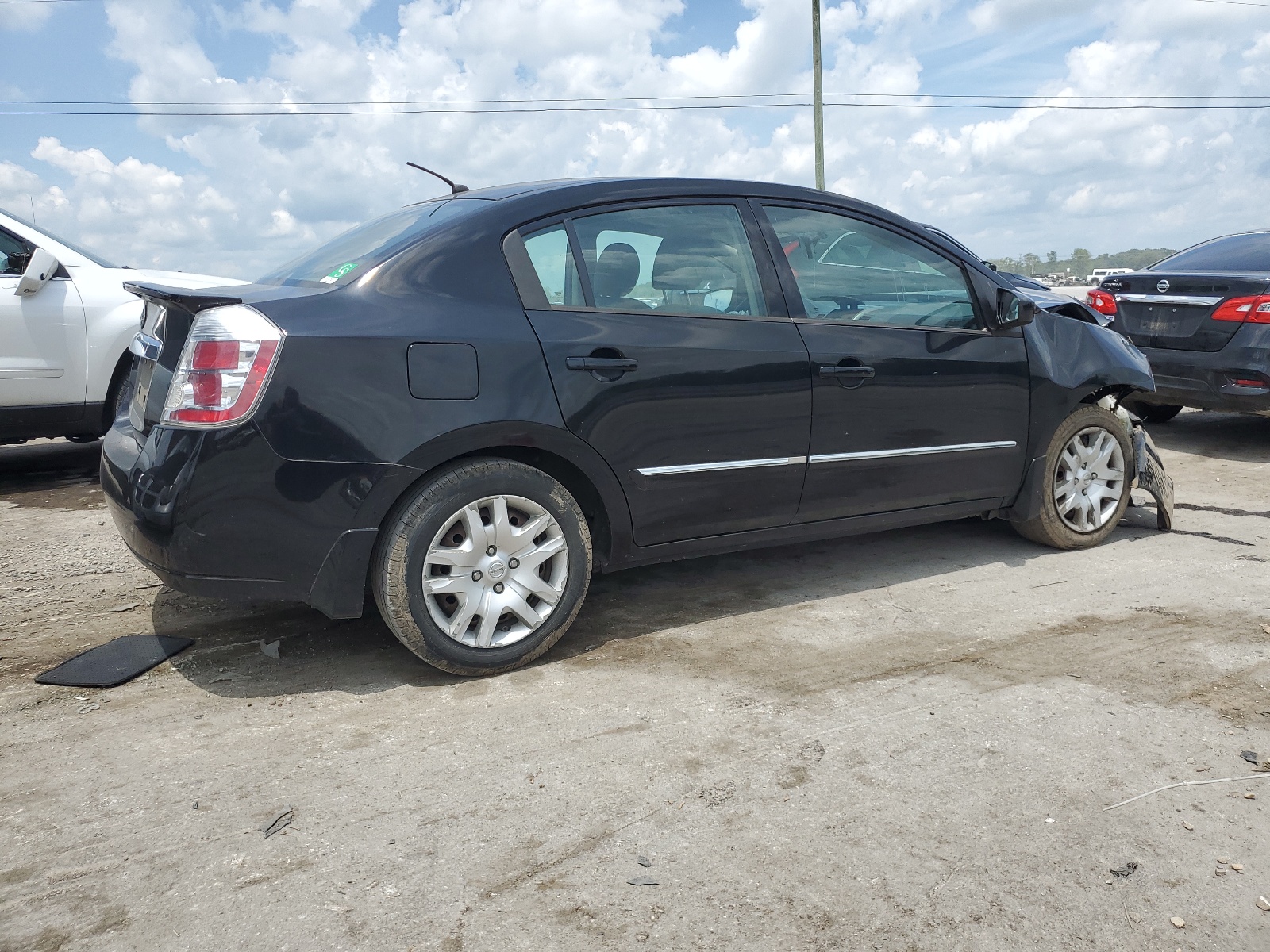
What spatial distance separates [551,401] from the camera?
136 inches

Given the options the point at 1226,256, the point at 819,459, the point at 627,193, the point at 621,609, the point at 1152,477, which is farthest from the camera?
the point at 1226,256

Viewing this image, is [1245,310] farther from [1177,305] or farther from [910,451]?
[910,451]

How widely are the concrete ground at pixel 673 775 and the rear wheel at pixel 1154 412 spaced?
16.0 feet

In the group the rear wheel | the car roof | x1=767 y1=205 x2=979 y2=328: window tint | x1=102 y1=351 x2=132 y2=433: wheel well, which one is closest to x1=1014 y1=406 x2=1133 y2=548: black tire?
x1=767 y1=205 x2=979 y2=328: window tint

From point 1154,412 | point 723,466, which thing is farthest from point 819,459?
point 1154,412

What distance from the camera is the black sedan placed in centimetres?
316

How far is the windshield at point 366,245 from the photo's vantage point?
348 centimetres

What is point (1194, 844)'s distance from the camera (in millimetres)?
2422

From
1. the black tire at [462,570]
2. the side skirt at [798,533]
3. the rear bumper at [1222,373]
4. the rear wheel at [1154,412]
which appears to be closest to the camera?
the black tire at [462,570]

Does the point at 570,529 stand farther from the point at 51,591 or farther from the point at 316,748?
the point at 51,591

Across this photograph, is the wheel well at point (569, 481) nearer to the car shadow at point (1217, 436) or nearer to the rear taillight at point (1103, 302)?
the car shadow at point (1217, 436)

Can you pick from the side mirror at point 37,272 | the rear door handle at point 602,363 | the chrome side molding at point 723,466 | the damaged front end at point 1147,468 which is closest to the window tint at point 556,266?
the rear door handle at point 602,363

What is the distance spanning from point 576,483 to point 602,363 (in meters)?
0.45

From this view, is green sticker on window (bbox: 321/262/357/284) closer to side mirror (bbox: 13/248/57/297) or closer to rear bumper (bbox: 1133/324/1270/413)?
side mirror (bbox: 13/248/57/297)
